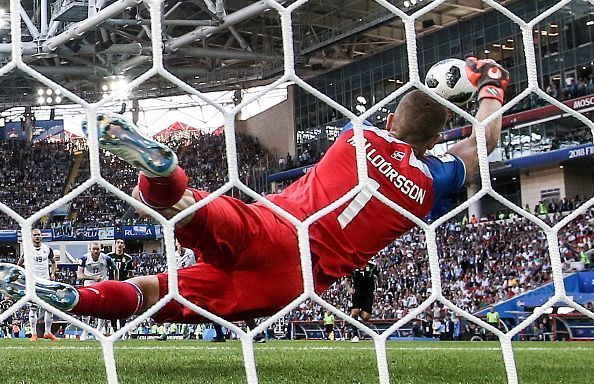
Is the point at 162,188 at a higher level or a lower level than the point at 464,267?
lower

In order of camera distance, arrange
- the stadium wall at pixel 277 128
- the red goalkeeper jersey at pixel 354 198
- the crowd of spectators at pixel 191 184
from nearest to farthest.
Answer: the red goalkeeper jersey at pixel 354 198
the crowd of spectators at pixel 191 184
the stadium wall at pixel 277 128

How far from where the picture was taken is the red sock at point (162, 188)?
6.08 feet

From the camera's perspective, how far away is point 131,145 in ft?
5.53

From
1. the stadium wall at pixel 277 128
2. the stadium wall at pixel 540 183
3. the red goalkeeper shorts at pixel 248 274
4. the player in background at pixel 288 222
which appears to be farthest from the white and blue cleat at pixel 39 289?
the stadium wall at pixel 277 128

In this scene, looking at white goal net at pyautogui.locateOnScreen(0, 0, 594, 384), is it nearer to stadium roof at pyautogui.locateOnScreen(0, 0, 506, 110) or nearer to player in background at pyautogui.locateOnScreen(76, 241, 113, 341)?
player in background at pyautogui.locateOnScreen(76, 241, 113, 341)

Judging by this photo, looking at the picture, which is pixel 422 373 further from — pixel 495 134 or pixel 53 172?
pixel 53 172

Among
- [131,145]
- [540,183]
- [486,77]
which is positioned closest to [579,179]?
[540,183]

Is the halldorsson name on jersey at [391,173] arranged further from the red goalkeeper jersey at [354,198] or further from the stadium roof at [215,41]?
the stadium roof at [215,41]

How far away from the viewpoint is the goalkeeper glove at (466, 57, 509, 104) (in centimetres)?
247

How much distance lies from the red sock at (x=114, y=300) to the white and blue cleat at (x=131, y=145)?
0.56 m

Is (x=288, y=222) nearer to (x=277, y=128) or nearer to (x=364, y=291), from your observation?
(x=364, y=291)

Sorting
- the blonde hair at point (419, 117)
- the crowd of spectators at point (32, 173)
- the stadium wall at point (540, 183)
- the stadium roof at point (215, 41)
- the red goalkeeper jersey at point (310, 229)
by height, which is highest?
the stadium roof at point (215, 41)

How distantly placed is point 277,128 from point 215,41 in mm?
4014

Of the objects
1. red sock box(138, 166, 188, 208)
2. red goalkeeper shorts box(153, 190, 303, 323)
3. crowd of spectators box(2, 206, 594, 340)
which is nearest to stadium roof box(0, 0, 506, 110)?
crowd of spectators box(2, 206, 594, 340)
